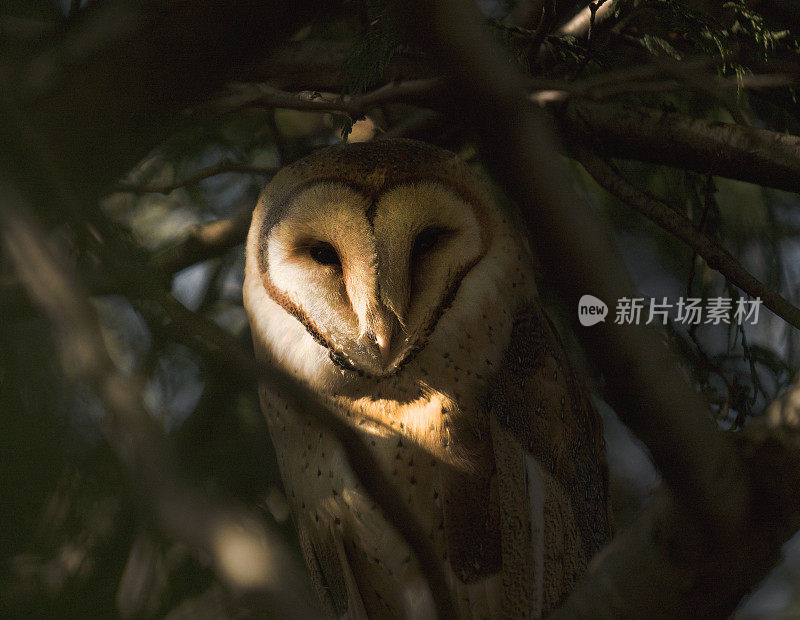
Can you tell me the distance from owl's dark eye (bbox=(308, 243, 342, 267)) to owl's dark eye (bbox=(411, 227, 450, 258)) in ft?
0.43

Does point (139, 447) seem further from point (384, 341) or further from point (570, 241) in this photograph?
point (384, 341)

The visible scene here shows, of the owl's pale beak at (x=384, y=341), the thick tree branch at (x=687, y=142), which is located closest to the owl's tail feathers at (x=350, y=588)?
the owl's pale beak at (x=384, y=341)

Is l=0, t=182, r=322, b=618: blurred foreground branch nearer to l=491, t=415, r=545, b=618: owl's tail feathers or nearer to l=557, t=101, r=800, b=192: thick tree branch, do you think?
l=491, t=415, r=545, b=618: owl's tail feathers

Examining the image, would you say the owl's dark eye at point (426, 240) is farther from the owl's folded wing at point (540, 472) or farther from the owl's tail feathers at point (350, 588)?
the owl's tail feathers at point (350, 588)

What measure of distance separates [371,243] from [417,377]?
0.27 meters

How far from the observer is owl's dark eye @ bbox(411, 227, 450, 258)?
1.05 m

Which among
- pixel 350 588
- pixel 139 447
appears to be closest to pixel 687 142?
pixel 350 588

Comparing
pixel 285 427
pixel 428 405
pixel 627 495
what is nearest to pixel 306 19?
pixel 428 405

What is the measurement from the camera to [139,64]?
0.48 m

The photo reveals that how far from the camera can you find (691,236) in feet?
3.61

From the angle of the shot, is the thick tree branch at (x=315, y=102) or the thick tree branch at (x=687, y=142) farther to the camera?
the thick tree branch at (x=687, y=142)

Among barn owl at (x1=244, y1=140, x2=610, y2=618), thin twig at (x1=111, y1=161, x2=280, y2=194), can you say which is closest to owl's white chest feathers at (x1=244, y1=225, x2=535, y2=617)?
barn owl at (x1=244, y1=140, x2=610, y2=618)

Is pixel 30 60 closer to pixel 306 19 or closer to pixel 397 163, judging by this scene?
pixel 306 19

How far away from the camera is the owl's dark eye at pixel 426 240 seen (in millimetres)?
1049
